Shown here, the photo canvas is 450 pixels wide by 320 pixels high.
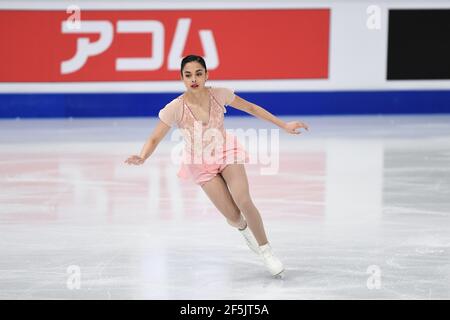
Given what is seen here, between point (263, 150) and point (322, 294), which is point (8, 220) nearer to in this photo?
point (322, 294)

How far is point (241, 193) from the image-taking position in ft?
15.6

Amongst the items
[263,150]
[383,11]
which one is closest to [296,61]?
[383,11]

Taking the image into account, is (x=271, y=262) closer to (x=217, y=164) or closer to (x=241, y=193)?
(x=241, y=193)

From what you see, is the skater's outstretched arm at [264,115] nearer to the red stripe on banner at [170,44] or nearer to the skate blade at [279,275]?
the skate blade at [279,275]

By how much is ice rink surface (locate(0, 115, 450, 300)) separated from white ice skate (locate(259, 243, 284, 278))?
1.8 inches

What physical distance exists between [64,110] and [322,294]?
7.61 m

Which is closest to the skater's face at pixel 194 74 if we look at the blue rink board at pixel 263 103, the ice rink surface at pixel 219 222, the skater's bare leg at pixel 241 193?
the skater's bare leg at pixel 241 193

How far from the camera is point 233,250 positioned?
5.48 metres

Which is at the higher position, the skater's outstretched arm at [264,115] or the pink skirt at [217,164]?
the skater's outstretched arm at [264,115]

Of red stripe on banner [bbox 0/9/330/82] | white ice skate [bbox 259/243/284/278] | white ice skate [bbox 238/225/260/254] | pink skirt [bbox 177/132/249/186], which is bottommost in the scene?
white ice skate [bbox 259/243/284/278]

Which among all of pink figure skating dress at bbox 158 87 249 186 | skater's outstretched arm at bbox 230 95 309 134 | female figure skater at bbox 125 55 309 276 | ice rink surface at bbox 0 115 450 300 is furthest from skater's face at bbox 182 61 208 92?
ice rink surface at bbox 0 115 450 300

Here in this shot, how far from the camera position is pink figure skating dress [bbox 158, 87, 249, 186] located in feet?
15.8

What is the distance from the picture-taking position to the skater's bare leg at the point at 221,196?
482cm

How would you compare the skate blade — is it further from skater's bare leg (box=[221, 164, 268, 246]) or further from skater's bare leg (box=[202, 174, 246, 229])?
skater's bare leg (box=[202, 174, 246, 229])
